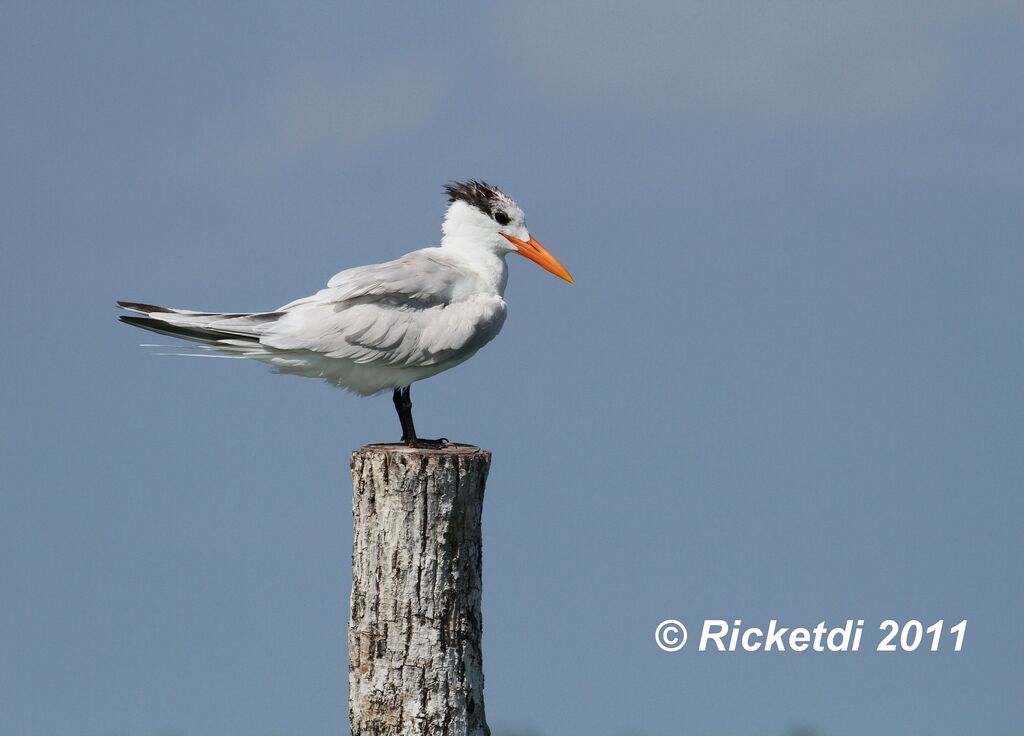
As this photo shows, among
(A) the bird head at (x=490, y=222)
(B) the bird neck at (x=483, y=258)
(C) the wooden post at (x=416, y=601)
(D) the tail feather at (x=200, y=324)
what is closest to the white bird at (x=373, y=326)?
(D) the tail feather at (x=200, y=324)

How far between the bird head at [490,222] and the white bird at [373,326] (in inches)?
15.2

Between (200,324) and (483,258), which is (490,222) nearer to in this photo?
(483,258)

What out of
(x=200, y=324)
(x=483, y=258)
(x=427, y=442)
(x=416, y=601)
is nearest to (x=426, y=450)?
(x=427, y=442)

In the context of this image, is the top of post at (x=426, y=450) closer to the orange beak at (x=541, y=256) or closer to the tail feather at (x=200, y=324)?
the tail feather at (x=200, y=324)

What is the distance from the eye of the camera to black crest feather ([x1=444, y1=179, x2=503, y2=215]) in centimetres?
891

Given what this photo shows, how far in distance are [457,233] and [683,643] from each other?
140 inches

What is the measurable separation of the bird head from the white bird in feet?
1.26

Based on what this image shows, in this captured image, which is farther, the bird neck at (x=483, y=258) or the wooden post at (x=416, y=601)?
the bird neck at (x=483, y=258)

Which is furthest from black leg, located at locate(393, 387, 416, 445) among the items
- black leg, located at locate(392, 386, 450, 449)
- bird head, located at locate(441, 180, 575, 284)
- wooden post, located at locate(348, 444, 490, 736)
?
bird head, located at locate(441, 180, 575, 284)

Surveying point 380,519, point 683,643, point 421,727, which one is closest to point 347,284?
point 380,519

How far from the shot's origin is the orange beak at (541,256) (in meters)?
9.02

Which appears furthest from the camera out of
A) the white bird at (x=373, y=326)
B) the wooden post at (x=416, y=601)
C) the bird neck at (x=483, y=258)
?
the bird neck at (x=483, y=258)

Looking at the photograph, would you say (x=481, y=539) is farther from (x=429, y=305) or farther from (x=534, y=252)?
(x=534, y=252)

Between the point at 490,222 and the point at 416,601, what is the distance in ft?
9.56
